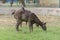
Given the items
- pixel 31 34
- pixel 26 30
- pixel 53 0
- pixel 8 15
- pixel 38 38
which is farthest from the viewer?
pixel 53 0

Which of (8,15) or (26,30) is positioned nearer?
(26,30)

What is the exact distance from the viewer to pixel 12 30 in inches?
491

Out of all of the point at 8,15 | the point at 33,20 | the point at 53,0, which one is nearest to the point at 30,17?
the point at 33,20

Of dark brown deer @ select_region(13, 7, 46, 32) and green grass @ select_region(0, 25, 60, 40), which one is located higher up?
dark brown deer @ select_region(13, 7, 46, 32)

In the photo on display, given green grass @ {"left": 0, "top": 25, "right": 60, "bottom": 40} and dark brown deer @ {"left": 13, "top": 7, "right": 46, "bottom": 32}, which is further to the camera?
dark brown deer @ {"left": 13, "top": 7, "right": 46, "bottom": 32}

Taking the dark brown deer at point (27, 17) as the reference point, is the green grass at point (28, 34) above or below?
below

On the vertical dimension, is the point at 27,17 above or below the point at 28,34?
above

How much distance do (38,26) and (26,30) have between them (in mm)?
906

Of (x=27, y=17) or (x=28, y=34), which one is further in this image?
Result: (x=27, y=17)

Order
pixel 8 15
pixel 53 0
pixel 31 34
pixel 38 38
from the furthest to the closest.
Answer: pixel 53 0, pixel 8 15, pixel 31 34, pixel 38 38

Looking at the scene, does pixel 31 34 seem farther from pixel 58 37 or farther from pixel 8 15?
pixel 8 15

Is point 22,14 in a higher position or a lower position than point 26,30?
higher

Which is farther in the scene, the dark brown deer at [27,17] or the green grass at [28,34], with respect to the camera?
the dark brown deer at [27,17]

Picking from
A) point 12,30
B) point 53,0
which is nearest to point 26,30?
point 12,30
